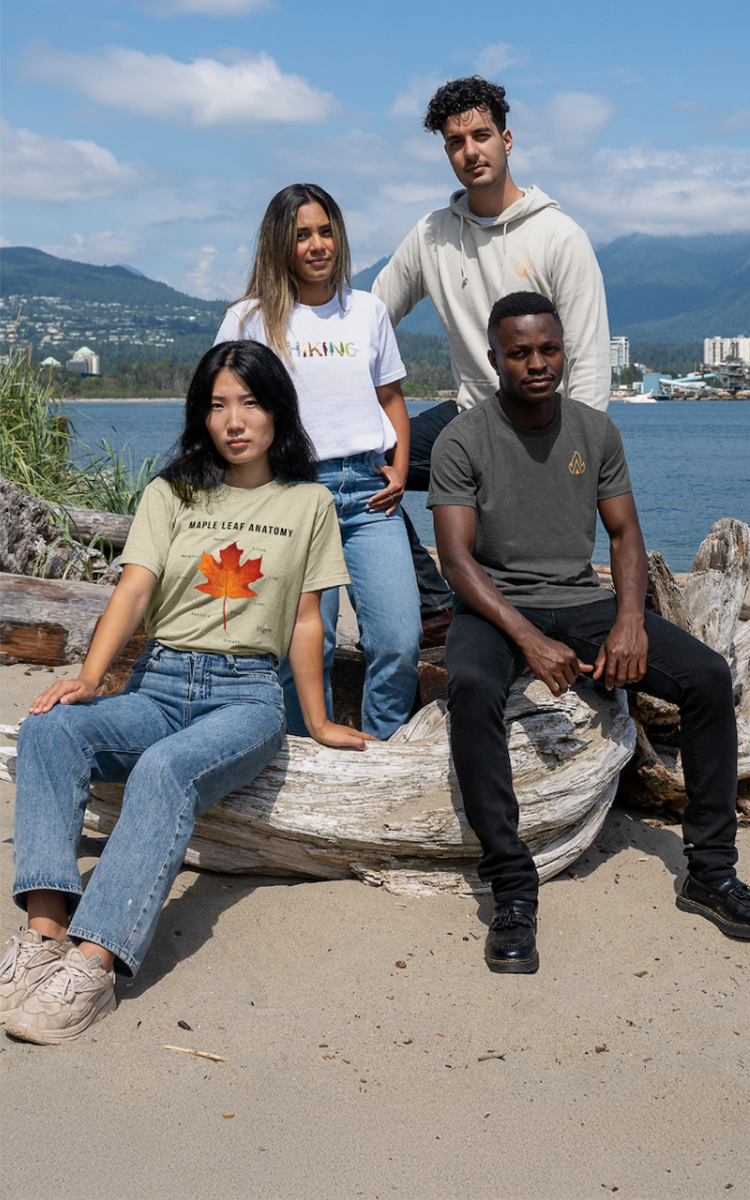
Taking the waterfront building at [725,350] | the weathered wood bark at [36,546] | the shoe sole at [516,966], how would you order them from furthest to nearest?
the waterfront building at [725,350] → the weathered wood bark at [36,546] → the shoe sole at [516,966]

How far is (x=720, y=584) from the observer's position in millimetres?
4434

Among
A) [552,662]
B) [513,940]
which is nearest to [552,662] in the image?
[552,662]

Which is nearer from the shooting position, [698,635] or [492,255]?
[492,255]

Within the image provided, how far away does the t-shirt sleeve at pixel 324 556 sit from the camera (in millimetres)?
3250

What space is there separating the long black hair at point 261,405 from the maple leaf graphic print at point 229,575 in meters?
0.26

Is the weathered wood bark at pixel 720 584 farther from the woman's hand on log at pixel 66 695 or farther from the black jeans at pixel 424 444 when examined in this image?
the woman's hand on log at pixel 66 695

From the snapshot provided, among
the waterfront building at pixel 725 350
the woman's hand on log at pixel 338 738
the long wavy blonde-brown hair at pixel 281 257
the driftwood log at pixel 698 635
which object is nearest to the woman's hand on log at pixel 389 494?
the long wavy blonde-brown hair at pixel 281 257

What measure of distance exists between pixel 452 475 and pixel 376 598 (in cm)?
59

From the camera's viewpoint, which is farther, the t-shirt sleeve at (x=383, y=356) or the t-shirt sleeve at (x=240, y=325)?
the t-shirt sleeve at (x=383, y=356)

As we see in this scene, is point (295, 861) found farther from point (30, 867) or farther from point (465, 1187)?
point (465, 1187)

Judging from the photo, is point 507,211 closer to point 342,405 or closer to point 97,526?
point 342,405

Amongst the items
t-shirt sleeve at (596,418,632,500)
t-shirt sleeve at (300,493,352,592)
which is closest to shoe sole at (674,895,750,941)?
t-shirt sleeve at (596,418,632,500)

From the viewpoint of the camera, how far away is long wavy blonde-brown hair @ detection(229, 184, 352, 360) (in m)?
3.58

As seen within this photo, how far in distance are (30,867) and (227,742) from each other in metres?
0.63
